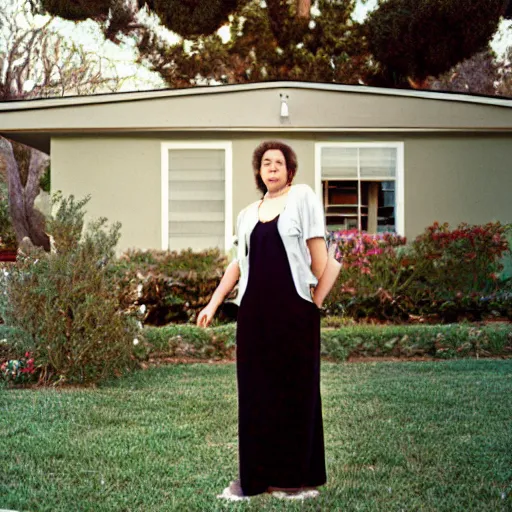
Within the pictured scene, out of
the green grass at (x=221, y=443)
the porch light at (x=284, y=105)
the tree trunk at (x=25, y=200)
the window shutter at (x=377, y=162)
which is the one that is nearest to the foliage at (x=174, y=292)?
the porch light at (x=284, y=105)

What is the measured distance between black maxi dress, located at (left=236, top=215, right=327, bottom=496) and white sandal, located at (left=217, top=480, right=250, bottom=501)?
16 centimetres

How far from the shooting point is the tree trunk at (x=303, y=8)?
83.1 feet

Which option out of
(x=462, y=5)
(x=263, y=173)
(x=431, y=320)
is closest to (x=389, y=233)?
(x=431, y=320)

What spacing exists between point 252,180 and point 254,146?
49cm

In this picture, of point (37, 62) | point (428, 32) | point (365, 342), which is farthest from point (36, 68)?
point (365, 342)

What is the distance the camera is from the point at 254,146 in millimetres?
11711

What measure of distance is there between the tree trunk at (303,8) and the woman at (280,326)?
2264cm

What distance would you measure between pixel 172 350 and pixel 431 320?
343 centimetres

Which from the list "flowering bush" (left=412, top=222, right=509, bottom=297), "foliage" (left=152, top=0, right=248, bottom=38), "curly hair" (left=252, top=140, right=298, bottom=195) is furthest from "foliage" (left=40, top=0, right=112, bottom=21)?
"curly hair" (left=252, top=140, right=298, bottom=195)

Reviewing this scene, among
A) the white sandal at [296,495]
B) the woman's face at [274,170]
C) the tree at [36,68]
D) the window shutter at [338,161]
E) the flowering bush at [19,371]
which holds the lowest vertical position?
the white sandal at [296,495]

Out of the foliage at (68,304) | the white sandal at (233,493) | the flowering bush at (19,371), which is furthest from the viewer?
the flowering bush at (19,371)

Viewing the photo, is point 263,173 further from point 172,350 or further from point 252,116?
point 252,116

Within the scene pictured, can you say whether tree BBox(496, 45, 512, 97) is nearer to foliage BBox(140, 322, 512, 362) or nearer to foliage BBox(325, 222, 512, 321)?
foliage BBox(325, 222, 512, 321)

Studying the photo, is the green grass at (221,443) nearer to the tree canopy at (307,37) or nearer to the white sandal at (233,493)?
the white sandal at (233,493)
